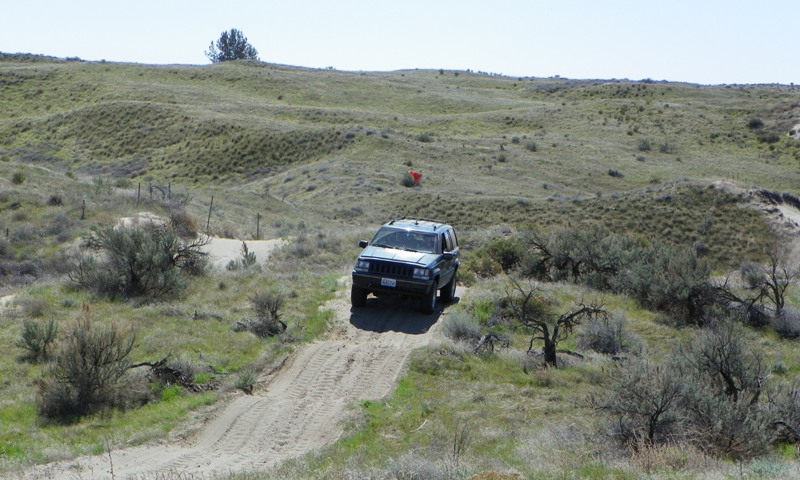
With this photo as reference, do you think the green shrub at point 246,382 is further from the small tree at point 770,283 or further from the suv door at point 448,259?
→ the small tree at point 770,283

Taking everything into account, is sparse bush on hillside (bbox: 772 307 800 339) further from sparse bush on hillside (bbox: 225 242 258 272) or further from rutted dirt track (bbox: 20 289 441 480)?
sparse bush on hillside (bbox: 225 242 258 272)

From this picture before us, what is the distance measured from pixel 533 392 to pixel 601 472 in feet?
14.5

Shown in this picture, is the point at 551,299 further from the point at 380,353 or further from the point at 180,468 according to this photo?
the point at 180,468

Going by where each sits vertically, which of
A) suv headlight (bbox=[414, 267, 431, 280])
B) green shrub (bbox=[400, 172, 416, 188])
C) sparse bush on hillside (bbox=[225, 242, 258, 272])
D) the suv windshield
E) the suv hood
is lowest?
green shrub (bbox=[400, 172, 416, 188])

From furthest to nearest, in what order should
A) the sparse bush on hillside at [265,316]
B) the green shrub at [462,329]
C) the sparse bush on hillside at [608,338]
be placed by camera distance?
1. the sparse bush on hillside at [608,338]
2. the green shrub at [462,329]
3. the sparse bush on hillside at [265,316]

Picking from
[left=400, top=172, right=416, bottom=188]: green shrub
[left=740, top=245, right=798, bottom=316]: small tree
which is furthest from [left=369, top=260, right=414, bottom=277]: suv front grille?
[left=400, top=172, right=416, bottom=188]: green shrub

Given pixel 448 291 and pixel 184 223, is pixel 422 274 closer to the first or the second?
pixel 448 291

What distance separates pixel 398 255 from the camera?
1505 centimetres

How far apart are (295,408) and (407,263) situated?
504 cm

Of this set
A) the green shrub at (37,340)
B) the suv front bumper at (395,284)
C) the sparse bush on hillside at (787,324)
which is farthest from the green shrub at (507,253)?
the green shrub at (37,340)

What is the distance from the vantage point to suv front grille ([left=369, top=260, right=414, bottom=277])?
14.8 meters

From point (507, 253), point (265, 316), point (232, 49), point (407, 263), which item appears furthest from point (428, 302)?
point (232, 49)

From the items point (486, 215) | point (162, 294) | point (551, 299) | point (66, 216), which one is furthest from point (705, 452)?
point (486, 215)

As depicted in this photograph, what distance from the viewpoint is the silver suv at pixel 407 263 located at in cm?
1476
